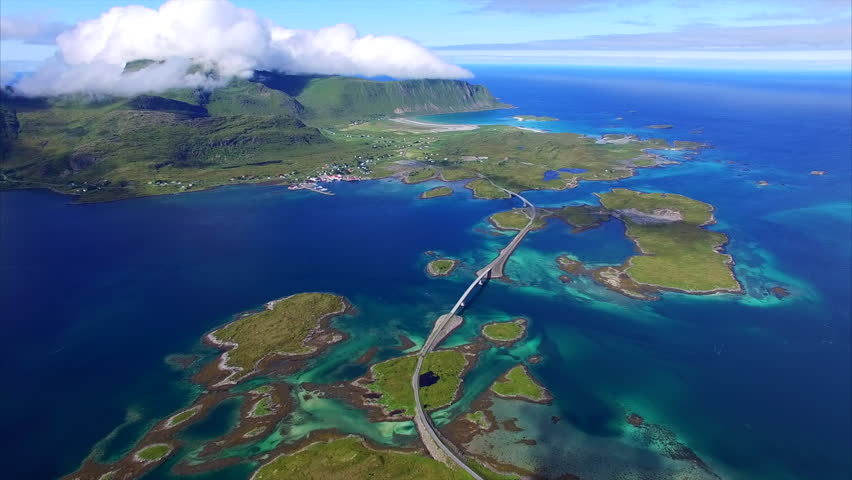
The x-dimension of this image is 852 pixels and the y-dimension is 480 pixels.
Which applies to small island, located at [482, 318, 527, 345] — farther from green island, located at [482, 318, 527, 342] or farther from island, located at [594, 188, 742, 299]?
island, located at [594, 188, 742, 299]

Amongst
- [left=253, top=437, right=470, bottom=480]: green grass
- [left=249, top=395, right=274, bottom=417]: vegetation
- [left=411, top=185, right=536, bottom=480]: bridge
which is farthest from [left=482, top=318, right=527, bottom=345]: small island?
[left=249, top=395, right=274, bottom=417]: vegetation

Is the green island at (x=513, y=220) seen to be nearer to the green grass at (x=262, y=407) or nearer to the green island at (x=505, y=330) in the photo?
the green island at (x=505, y=330)

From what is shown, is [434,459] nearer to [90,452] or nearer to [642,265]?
[90,452]

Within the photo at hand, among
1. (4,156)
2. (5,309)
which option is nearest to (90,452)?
(5,309)

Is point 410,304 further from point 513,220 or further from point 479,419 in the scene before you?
point 513,220

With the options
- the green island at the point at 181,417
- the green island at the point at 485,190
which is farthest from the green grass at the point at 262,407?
the green island at the point at 485,190

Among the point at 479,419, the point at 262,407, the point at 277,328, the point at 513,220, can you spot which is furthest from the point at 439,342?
the point at 513,220

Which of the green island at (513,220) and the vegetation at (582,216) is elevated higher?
the green island at (513,220)
